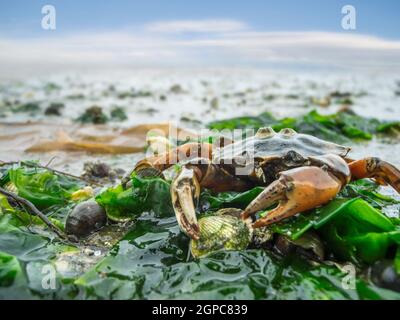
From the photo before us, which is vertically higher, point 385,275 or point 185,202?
point 185,202

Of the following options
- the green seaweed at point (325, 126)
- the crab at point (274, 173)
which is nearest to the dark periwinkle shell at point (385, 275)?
the crab at point (274, 173)

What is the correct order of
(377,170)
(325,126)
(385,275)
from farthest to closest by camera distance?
(325,126) → (377,170) → (385,275)

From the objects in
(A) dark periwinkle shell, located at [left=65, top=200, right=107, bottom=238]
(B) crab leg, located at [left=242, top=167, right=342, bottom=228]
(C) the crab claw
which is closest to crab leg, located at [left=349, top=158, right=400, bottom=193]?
Result: (B) crab leg, located at [left=242, top=167, right=342, bottom=228]

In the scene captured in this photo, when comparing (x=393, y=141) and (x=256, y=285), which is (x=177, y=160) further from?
(x=393, y=141)

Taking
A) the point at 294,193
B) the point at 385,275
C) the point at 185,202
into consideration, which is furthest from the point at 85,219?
the point at 385,275

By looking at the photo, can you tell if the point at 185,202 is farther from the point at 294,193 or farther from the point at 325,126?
the point at 325,126

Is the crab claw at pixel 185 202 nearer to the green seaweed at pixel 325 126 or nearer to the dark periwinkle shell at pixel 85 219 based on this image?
the dark periwinkle shell at pixel 85 219

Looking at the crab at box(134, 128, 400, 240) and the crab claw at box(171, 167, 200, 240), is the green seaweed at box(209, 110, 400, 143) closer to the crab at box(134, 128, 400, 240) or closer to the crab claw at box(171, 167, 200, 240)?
the crab at box(134, 128, 400, 240)
